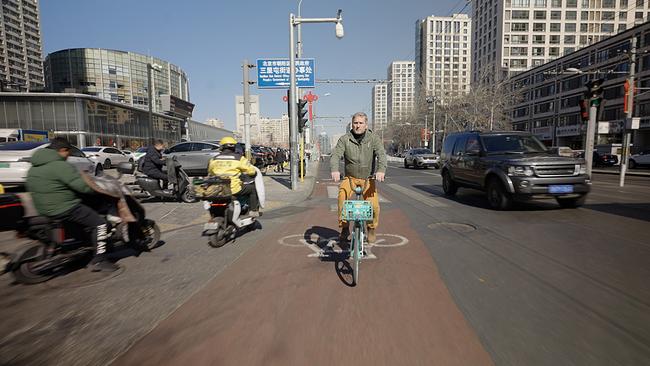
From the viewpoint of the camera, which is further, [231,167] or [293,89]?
[293,89]

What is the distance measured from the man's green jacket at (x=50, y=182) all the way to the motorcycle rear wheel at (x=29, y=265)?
0.44 metres

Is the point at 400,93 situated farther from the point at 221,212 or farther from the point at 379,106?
the point at 221,212

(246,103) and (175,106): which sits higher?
(175,106)

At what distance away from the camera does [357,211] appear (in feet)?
12.5

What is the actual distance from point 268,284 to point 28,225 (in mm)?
2726

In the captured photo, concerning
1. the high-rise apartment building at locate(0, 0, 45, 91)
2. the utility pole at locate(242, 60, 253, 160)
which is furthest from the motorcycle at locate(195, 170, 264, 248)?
the high-rise apartment building at locate(0, 0, 45, 91)

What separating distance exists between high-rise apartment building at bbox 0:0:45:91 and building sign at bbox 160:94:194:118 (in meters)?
65.4

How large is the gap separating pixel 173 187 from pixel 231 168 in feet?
15.6

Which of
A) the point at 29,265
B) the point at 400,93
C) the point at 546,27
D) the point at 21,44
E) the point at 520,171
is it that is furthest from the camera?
the point at 21,44

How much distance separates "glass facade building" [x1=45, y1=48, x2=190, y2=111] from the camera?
296 feet

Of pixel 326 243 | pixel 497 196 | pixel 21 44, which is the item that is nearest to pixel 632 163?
pixel 497 196

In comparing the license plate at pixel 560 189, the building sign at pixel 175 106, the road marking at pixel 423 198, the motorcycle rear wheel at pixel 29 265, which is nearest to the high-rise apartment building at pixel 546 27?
the building sign at pixel 175 106

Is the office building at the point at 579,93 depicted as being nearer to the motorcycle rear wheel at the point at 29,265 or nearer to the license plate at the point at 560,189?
the license plate at the point at 560,189

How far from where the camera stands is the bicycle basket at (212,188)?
5.27 m
